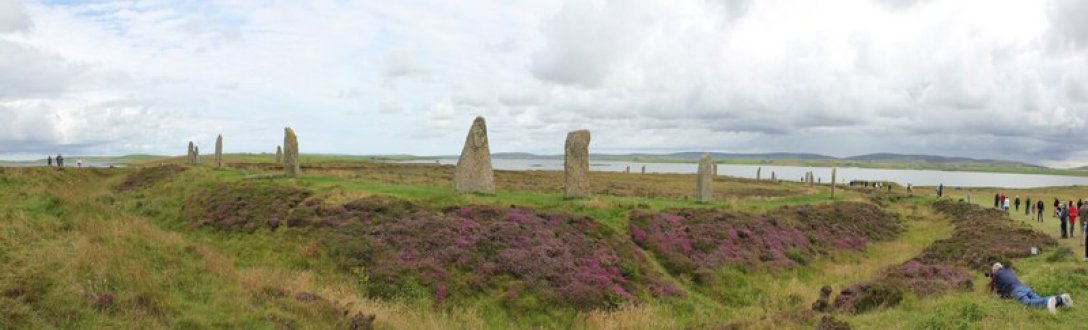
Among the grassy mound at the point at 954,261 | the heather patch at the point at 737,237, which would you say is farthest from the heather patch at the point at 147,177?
the grassy mound at the point at 954,261

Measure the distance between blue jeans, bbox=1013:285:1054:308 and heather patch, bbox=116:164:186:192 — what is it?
44387 millimetres

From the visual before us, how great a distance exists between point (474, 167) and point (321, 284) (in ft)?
37.7

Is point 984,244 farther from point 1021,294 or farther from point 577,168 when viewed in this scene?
point 577,168

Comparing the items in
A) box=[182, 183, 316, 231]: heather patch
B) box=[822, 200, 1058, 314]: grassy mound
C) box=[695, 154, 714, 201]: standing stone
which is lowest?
box=[822, 200, 1058, 314]: grassy mound

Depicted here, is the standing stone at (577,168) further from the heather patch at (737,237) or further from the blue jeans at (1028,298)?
the blue jeans at (1028,298)

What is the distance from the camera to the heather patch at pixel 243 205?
2520 cm

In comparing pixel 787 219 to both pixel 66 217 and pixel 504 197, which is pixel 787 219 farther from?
pixel 66 217

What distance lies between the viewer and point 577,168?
29359 millimetres

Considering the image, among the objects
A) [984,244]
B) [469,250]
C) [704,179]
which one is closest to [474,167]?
[469,250]

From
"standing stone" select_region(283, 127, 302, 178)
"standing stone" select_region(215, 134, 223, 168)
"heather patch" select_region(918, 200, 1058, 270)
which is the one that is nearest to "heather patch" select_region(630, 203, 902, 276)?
"heather patch" select_region(918, 200, 1058, 270)

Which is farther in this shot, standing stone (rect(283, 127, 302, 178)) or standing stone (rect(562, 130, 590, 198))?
standing stone (rect(283, 127, 302, 178))

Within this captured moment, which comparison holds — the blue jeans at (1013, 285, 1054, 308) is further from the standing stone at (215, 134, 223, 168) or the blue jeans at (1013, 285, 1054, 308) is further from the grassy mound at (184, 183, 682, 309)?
the standing stone at (215, 134, 223, 168)

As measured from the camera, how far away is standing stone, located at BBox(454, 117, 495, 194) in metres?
28.5

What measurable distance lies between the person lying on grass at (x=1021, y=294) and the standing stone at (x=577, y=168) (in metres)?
16.6
